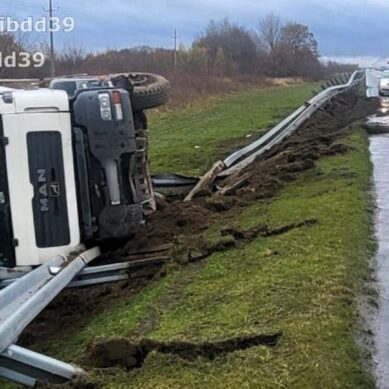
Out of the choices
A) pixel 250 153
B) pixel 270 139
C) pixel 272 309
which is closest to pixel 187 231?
pixel 272 309

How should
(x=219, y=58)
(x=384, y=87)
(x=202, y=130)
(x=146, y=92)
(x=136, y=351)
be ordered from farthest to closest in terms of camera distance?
(x=219, y=58)
(x=384, y=87)
(x=202, y=130)
(x=146, y=92)
(x=136, y=351)

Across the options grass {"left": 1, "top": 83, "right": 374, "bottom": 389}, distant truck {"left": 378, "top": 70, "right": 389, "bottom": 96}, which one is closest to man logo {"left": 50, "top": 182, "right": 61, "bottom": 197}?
grass {"left": 1, "top": 83, "right": 374, "bottom": 389}

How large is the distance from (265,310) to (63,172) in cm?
224

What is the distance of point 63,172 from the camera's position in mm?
6375

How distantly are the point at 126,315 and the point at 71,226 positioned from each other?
115 cm

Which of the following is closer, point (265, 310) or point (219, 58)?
point (265, 310)

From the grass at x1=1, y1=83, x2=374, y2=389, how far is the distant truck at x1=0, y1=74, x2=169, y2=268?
2.43 feet

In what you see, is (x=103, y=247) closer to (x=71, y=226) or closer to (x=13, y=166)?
(x=71, y=226)

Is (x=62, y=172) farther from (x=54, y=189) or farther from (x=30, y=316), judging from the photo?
(x=30, y=316)

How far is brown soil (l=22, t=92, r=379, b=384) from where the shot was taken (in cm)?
614

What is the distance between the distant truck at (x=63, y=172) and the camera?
621 cm

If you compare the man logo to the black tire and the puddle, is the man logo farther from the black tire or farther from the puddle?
the puddle

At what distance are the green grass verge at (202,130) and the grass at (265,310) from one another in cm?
607

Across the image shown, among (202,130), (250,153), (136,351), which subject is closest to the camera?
(136,351)
